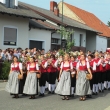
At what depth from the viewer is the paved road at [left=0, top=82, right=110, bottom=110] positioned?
9305 mm

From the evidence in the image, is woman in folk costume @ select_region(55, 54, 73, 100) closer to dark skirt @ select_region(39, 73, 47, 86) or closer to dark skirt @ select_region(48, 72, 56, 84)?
dark skirt @ select_region(39, 73, 47, 86)

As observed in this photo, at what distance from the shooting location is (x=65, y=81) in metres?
11.0

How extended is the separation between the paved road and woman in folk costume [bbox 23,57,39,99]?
0.30 metres

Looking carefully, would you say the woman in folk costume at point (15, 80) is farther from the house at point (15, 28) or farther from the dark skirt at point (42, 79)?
the house at point (15, 28)

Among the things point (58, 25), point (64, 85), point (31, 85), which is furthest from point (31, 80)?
point (58, 25)

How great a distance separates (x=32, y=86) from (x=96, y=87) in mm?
3289

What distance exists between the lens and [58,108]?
9.27m

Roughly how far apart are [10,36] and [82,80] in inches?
522

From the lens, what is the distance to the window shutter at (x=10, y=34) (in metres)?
22.7

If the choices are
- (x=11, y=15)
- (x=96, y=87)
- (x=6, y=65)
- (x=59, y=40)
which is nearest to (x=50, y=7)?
(x=59, y=40)

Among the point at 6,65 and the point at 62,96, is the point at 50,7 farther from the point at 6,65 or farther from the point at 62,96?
the point at 62,96

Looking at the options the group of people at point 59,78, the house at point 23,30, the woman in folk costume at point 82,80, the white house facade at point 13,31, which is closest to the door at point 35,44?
the house at point 23,30

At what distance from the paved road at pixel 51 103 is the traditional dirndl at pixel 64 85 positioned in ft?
1.10

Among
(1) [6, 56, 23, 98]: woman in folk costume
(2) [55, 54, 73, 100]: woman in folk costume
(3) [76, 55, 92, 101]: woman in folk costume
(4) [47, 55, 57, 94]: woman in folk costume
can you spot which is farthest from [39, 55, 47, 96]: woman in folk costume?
(3) [76, 55, 92, 101]: woman in folk costume
